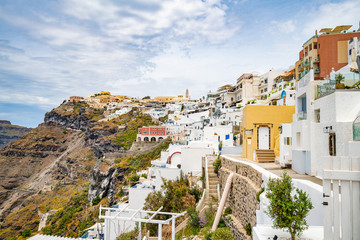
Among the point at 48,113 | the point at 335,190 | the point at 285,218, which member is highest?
the point at 48,113

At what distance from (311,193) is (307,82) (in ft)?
16.6

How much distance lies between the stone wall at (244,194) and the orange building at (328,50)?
1675 centimetres

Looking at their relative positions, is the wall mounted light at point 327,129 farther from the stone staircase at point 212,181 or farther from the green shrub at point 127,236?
the green shrub at point 127,236

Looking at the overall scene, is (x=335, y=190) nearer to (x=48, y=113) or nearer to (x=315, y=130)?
(x=315, y=130)

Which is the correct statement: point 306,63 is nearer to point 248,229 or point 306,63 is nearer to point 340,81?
point 340,81

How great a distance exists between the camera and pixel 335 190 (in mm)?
4117

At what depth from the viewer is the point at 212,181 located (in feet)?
49.4

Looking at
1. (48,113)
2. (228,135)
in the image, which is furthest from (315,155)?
(48,113)

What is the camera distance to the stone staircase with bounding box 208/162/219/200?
14141 millimetres

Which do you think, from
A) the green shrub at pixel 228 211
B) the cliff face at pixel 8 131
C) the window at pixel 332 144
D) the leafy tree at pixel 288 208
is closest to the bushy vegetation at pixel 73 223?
the green shrub at pixel 228 211

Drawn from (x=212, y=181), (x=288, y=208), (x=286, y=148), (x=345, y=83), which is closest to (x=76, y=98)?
(x=212, y=181)

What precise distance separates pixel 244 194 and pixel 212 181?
5906 millimetres

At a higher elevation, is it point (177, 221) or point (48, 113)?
point (48, 113)

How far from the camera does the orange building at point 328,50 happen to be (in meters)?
23.6
